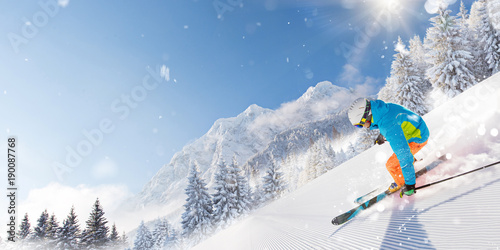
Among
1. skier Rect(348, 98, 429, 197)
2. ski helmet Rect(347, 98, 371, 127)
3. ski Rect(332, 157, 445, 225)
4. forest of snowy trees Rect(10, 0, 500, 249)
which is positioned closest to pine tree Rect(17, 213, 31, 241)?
forest of snowy trees Rect(10, 0, 500, 249)

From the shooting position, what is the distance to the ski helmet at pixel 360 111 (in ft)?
11.4

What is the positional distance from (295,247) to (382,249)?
47.1 inches

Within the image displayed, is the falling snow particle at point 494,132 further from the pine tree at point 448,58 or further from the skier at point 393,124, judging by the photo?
the pine tree at point 448,58

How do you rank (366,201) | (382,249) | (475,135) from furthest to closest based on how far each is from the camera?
(475,135) → (366,201) → (382,249)

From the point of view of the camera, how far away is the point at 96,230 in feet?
105

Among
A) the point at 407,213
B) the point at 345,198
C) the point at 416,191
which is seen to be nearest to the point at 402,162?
the point at 416,191

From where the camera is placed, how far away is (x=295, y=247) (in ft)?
9.43

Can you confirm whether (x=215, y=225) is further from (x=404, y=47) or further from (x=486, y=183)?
(x=404, y=47)

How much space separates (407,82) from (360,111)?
88.8 ft

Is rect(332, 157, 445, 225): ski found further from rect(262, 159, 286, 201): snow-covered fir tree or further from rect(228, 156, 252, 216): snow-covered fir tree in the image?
rect(262, 159, 286, 201): snow-covered fir tree

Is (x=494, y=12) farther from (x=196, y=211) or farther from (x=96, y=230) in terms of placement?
(x=96, y=230)

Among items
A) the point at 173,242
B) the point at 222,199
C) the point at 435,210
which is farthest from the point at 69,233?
the point at 435,210

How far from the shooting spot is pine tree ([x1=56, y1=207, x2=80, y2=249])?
30005 millimetres

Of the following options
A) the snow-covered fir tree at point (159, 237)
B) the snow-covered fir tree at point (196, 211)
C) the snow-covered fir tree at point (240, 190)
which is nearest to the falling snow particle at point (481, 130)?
the snow-covered fir tree at point (240, 190)
